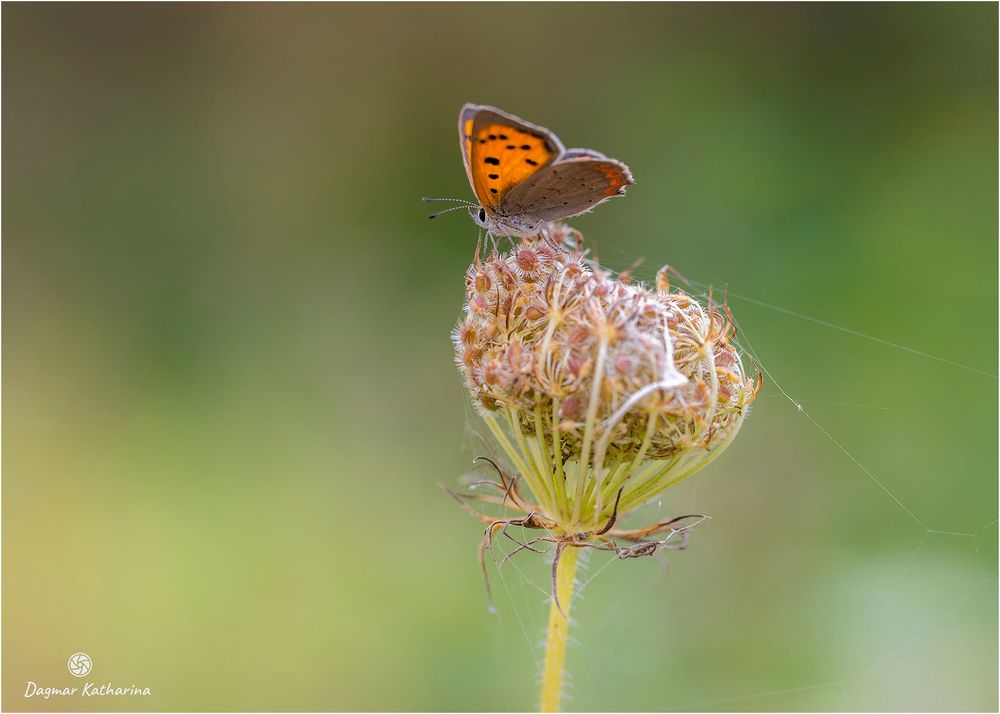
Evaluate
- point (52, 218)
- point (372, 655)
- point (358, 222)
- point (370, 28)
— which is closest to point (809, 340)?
point (372, 655)

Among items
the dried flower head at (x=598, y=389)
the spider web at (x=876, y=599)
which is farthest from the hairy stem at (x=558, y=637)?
the spider web at (x=876, y=599)

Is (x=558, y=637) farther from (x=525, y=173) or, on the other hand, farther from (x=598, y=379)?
(x=525, y=173)

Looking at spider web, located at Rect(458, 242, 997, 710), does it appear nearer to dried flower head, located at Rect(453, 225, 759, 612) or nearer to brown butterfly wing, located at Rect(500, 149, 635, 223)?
dried flower head, located at Rect(453, 225, 759, 612)

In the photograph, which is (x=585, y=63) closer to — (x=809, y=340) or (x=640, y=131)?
(x=640, y=131)

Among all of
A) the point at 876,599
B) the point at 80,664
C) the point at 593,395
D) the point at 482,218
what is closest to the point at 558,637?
the point at 593,395

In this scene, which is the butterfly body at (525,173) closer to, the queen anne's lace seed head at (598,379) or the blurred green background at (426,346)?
the queen anne's lace seed head at (598,379)

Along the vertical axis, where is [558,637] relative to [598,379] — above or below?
below
